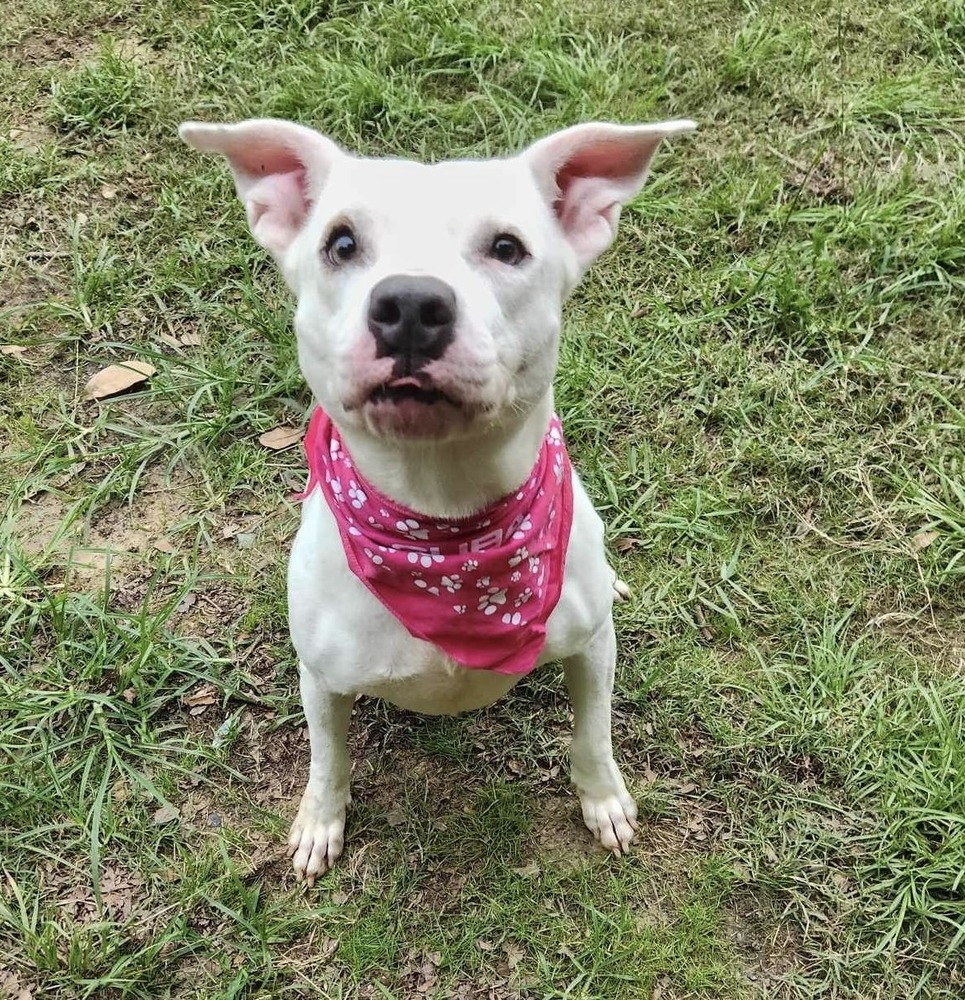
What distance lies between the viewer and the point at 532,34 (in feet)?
16.8

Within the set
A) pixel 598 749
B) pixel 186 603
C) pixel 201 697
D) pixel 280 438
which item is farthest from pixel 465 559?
pixel 280 438

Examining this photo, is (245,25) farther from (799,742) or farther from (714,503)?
(799,742)

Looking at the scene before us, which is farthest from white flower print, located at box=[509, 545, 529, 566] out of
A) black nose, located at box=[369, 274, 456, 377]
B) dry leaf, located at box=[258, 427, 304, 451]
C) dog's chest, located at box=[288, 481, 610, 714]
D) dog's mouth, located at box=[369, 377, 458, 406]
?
dry leaf, located at box=[258, 427, 304, 451]

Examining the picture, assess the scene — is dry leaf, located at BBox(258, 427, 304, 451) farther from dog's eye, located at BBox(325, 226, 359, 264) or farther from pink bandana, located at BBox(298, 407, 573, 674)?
dog's eye, located at BBox(325, 226, 359, 264)

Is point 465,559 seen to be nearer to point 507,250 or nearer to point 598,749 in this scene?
point 507,250

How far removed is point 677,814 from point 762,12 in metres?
4.16

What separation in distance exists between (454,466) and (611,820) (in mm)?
1480

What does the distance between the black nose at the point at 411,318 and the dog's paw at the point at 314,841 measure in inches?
68.9

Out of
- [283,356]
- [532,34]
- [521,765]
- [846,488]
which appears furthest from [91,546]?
[532,34]

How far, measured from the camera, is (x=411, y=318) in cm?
194

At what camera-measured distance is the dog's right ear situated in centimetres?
237

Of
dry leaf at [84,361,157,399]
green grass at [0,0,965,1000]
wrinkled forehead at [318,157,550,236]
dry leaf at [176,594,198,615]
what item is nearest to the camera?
wrinkled forehead at [318,157,550,236]

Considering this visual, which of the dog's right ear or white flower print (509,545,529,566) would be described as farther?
white flower print (509,545,529,566)

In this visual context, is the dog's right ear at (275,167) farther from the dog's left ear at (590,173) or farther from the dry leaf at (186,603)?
the dry leaf at (186,603)
